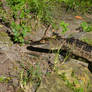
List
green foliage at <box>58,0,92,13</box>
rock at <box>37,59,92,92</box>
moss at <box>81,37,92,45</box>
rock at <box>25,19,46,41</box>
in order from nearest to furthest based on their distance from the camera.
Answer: rock at <box>37,59,92,92</box> < rock at <box>25,19,46,41</box> < moss at <box>81,37,92,45</box> < green foliage at <box>58,0,92,13</box>

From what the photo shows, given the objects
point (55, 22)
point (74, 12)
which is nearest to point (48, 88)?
point (55, 22)

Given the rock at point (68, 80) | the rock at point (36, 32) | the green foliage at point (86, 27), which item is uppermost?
the rock at point (36, 32)

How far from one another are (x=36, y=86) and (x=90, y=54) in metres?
1.79

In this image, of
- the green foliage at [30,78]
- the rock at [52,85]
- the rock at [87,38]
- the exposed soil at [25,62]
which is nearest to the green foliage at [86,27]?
the rock at [87,38]

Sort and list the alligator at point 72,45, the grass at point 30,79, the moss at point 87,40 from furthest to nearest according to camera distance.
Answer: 1. the moss at point 87,40
2. the alligator at point 72,45
3. the grass at point 30,79

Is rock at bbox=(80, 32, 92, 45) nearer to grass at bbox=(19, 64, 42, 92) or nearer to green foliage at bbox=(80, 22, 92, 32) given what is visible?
green foliage at bbox=(80, 22, 92, 32)

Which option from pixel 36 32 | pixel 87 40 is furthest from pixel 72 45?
pixel 36 32

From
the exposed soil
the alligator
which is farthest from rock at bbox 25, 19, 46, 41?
the alligator

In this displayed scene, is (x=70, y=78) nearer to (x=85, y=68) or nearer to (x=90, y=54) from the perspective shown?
(x=85, y=68)

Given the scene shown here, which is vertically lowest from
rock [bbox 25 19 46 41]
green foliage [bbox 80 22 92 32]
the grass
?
the grass

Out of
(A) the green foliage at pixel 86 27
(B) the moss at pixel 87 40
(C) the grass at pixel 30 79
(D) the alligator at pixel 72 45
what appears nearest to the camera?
(C) the grass at pixel 30 79

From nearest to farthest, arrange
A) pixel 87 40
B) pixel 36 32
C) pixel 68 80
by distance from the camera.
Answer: pixel 68 80
pixel 36 32
pixel 87 40

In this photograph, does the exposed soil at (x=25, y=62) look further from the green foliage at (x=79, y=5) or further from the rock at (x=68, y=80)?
the green foliage at (x=79, y=5)

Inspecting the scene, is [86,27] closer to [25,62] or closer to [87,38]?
[87,38]
